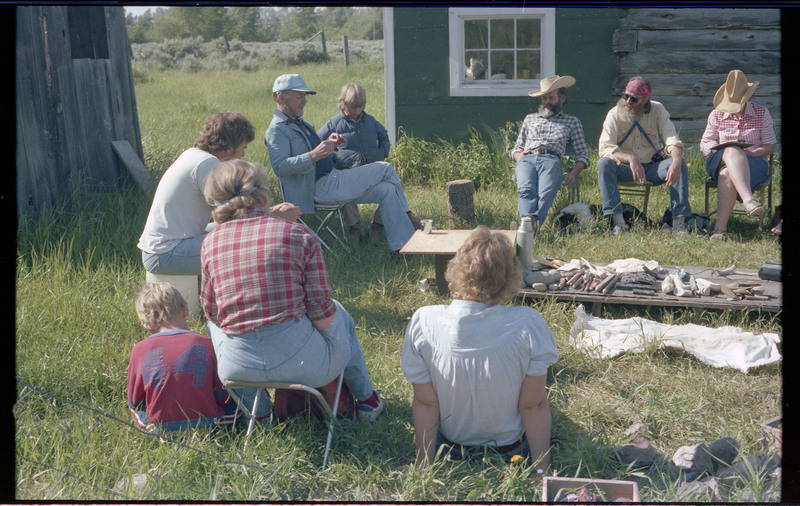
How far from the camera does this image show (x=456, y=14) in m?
8.87

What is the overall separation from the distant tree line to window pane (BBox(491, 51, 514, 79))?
78.4ft

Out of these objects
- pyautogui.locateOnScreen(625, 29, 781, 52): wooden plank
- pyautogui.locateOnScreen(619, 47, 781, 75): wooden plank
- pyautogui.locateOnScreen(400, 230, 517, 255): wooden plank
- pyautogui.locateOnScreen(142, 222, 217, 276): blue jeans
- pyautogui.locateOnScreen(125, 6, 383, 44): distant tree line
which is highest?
pyautogui.locateOnScreen(125, 6, 383, 44): distant tree line

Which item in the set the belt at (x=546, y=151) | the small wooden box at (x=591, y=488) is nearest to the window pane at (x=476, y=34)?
the belt at (x=546, y=151)

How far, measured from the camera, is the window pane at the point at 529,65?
905 cm

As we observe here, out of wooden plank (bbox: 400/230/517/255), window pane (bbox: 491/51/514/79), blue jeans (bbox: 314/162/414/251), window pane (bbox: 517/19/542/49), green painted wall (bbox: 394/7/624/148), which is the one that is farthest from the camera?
window pane (bbox: 491/51/514/79)

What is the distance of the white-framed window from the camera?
8867 millimetres

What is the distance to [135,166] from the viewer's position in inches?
288

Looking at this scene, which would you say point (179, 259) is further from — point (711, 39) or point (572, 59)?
point (711, 39)

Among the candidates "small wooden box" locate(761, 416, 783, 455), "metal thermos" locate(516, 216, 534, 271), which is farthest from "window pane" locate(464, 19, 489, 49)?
"small wooden box" locate(761, 416, 783, 455)

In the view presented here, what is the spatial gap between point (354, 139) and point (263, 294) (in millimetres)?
3914

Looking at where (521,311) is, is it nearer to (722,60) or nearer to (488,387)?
(488,387)

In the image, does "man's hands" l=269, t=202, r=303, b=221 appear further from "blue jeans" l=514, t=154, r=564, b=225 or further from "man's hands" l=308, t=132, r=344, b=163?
"blue jeans" l=514, t=154, r=564, b=225

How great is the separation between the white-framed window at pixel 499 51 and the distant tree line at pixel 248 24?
78.3 ft

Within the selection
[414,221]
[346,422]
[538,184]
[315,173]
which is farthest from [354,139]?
[346,422]
